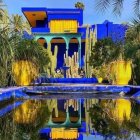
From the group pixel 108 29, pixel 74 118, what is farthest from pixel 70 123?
pixel 108 29

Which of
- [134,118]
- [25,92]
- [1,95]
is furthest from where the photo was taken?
[25,92]

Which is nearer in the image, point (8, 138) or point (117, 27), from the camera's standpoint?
point (8, 138)

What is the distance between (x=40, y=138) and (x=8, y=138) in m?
0.64

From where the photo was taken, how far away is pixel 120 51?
2256 cm

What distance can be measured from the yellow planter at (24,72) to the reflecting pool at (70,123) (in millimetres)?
6981

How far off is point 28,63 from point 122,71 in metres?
4.77

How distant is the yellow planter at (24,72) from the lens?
2203cm

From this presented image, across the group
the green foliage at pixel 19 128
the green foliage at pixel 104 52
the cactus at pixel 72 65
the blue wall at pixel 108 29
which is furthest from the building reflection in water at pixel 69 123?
the blue wall at pixel 108 29

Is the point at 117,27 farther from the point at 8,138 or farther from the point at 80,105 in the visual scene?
the point at 8,138

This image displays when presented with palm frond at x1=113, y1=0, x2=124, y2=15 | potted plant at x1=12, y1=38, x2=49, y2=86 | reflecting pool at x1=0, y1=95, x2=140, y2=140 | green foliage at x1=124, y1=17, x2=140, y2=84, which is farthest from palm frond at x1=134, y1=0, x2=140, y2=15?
potted plant at x1=12, y1=38, x2=49, y2=86

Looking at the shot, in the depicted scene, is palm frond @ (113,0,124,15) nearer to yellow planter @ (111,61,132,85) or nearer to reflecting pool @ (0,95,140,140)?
reflecting pool @ (0,95,140,140)

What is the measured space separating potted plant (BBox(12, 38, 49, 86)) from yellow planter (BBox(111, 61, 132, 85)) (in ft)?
12.1

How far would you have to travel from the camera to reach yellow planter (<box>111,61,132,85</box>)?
73.7 feet

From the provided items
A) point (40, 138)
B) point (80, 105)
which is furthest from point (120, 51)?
point (40, 138)
